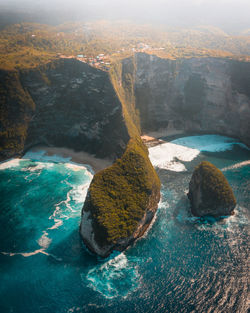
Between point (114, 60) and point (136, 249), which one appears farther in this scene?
point (114, 60)

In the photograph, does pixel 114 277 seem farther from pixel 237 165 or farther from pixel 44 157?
pixel 237 165

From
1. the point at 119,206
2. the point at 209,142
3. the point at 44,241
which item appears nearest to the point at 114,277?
the point at 119,206

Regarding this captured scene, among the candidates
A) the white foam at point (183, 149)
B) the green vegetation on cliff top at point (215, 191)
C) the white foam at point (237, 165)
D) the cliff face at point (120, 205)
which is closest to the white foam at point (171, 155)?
the white foam at point (183, 149)

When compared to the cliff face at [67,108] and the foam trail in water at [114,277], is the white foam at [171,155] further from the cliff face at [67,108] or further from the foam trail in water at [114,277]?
the foam trail in water at [114,277]

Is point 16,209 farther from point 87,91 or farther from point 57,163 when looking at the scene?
point 87,91

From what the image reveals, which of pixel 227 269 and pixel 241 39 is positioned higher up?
pixel 241 39

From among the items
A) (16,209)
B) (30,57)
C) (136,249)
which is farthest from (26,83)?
(136,249)
